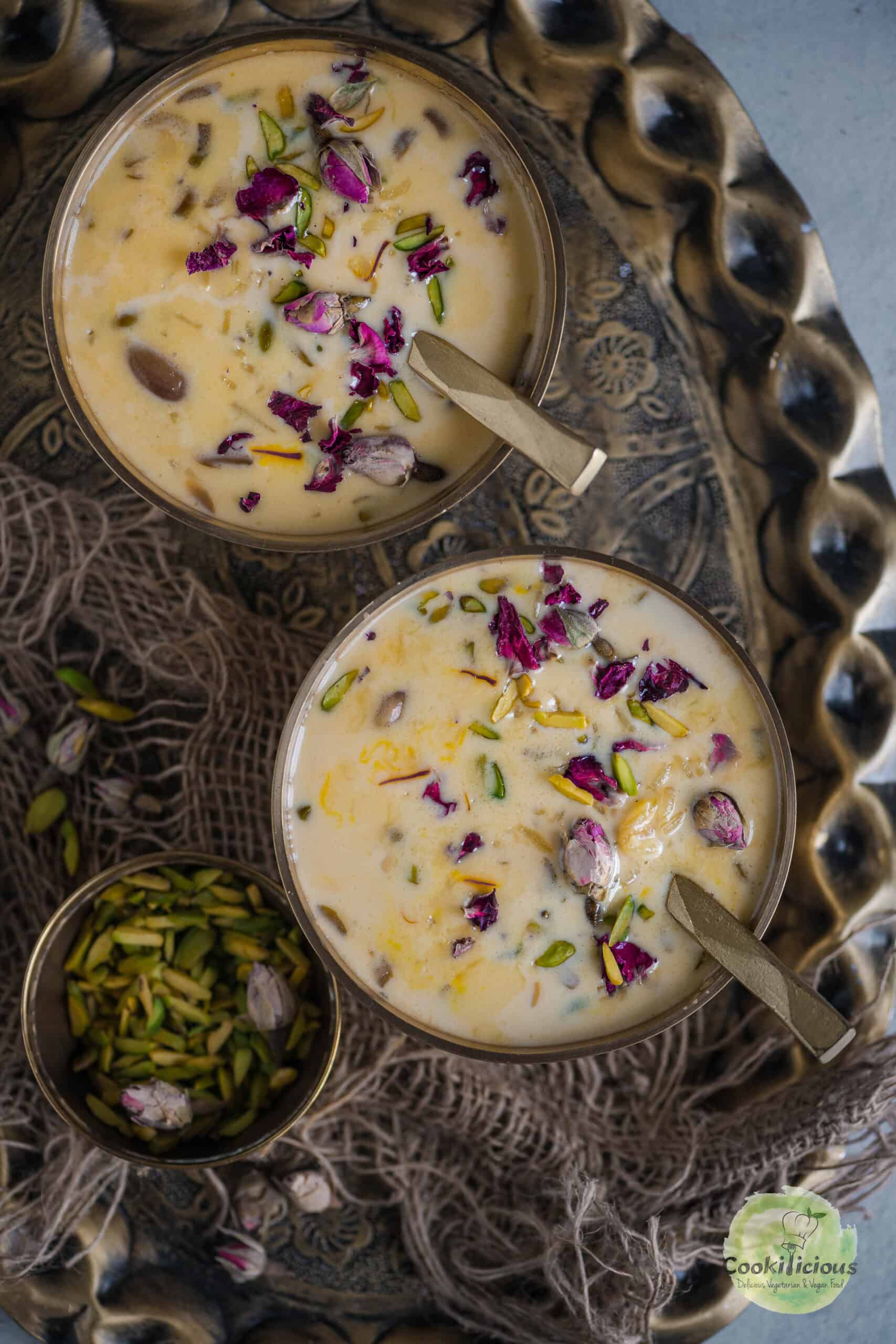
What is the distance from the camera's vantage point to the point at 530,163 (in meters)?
1.09

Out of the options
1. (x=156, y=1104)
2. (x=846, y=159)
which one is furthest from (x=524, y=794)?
(x=846, y=159)

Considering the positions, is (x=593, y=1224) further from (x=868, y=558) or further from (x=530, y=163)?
(x=530, y=163)

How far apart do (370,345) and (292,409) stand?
Answer: 3.9 inches

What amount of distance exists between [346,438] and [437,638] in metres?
0.22

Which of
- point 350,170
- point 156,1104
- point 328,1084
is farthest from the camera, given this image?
point 328,1084

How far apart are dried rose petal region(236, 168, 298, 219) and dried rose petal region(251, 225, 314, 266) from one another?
0.02 m

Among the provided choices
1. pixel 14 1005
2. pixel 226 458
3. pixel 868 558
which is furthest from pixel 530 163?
pixel 14 1005

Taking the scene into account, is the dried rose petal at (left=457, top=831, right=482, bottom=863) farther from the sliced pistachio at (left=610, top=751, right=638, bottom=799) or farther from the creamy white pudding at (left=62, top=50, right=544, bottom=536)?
the creamy white pudding at (left=62, top=50, right=544, bottom=536)

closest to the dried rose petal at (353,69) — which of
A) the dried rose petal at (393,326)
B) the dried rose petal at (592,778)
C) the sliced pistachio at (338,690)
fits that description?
the dried rose petal at (393,326)

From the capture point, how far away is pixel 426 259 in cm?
108

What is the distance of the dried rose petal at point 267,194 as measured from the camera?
106 cm

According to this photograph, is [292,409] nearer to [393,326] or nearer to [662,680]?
[393,326]

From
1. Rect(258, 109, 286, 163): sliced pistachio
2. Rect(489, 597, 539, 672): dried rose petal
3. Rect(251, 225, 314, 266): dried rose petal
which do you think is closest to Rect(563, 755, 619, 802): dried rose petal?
Rect(489, 597, 539, 672): dried rose petal

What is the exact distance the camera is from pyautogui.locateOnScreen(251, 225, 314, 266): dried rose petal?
108 cm
